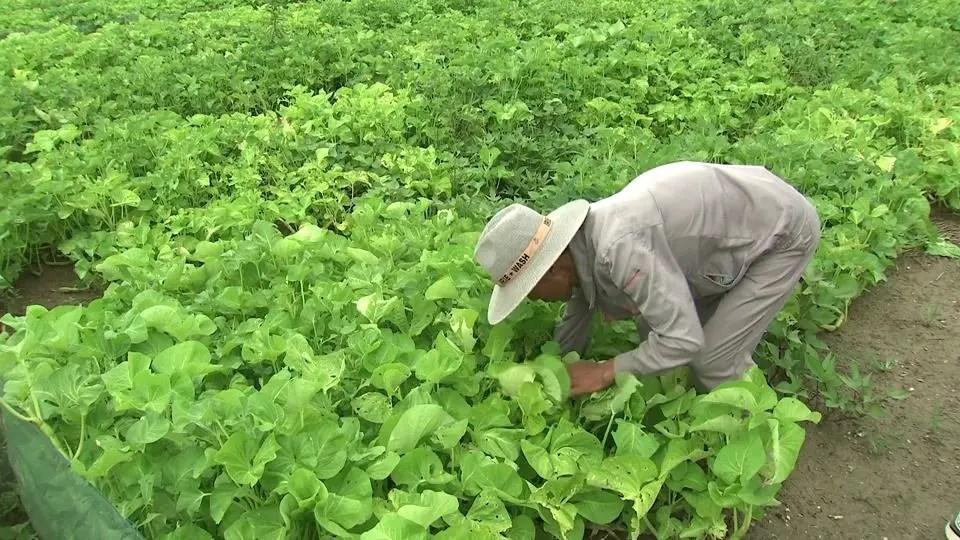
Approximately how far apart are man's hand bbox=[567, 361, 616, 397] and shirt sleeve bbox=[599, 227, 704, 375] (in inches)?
9.4

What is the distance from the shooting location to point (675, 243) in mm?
2641

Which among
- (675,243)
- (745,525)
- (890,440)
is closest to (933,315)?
(890,440)

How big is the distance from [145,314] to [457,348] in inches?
46.6

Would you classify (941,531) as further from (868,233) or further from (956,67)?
(956,67)

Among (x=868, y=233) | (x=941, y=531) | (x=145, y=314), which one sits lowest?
A: (x=941, y=531)

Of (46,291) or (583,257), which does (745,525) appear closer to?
(583,257)

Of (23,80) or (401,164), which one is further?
(23,80)

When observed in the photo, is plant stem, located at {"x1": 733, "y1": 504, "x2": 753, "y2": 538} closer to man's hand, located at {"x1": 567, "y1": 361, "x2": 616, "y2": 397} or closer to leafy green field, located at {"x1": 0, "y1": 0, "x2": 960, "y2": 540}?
leafy green field, located at {"x1": 0, "y1": 0, "x2": 960, "y2": 540}

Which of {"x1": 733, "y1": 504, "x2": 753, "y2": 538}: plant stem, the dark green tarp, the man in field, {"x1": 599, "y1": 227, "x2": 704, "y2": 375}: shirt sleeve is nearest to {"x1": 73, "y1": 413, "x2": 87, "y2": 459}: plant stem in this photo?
the dark green tarp

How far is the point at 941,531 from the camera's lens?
2.92 m

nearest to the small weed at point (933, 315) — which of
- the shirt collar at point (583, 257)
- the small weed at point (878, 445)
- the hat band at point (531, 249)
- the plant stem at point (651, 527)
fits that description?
the small weed at point (878, 445)

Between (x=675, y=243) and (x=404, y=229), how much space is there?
1.65 m

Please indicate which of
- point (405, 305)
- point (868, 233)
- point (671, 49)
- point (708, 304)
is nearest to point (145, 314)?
point (405, 305)

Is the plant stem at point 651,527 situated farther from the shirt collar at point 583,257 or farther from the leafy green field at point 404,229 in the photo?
the shirt collar at point 583,257
